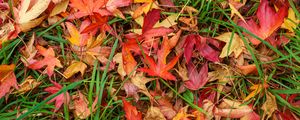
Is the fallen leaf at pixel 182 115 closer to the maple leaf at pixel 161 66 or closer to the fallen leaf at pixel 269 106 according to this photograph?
the maple leaf at pixel 161 66

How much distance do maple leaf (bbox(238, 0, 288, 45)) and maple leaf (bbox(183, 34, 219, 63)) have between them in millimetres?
160

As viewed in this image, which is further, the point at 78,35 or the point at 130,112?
the point at 78,35

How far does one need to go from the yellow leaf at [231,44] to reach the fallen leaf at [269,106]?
0.66 ft

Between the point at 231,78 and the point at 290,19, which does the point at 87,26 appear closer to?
the point at 231,78

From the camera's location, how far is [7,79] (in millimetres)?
1436

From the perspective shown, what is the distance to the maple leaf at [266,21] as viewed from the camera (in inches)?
55.6

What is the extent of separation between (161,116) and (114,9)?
0.45m

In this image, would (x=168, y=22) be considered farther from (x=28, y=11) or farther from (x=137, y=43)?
(x=28, y=11)

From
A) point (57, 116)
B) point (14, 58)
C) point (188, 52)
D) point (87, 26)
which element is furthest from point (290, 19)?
point (14, 58)

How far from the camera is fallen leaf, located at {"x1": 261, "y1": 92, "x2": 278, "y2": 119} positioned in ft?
4.61

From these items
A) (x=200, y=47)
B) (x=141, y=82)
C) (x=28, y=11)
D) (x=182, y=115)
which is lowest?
(x=182, y=115)

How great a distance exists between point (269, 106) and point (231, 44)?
27 centimetres

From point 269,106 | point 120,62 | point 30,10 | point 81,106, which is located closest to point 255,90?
point 269,106

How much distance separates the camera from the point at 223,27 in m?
1.53
